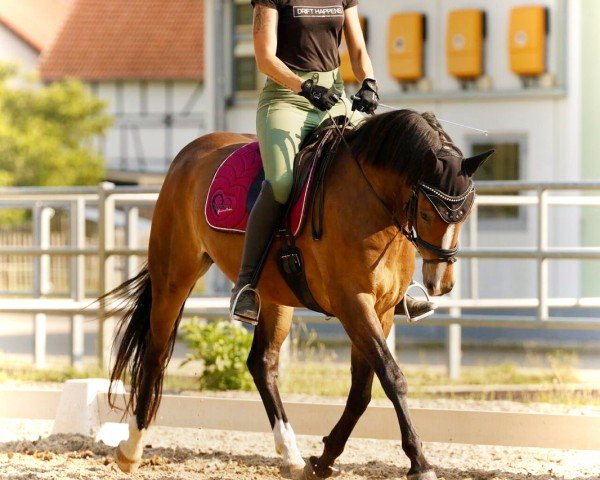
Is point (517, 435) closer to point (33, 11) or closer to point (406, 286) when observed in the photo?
point (406, 286)

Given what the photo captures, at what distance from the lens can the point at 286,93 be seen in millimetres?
6023

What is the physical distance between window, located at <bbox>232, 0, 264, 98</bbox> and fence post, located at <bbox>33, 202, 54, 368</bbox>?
7893 mm

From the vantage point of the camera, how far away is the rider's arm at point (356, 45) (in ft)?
20.0

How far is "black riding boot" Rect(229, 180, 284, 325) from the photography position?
5793 millimetres

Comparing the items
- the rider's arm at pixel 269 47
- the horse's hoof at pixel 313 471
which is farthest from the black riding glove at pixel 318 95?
the horse's hoof at pixel 313 471

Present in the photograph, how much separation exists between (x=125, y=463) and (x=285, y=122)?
190 cm

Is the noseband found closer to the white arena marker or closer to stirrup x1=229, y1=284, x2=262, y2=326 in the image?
stirrup x1=229, y1=284, x2=262, y2=326

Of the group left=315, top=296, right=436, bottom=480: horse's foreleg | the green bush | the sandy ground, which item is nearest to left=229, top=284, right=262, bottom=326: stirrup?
left=315, top=296, right=436, bottom=480: horse's foreleg

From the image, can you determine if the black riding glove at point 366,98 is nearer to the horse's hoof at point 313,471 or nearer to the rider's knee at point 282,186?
the rider's knee at point 282,186

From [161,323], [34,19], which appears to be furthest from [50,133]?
[161,323]

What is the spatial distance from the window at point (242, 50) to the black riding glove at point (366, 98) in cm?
1325

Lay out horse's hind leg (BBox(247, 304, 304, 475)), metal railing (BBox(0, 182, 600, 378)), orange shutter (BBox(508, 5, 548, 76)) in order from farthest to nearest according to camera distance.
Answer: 1. orange shutter (BBox(508, 5, 548, 76))
2. metal railing (BBox(0, 182, 600, 378))
3. horse's hind leg (BBox(247, 304, 304, 475))

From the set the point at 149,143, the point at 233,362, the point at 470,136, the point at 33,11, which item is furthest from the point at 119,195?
the point at 33,11

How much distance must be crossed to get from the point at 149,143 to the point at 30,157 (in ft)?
14.0
